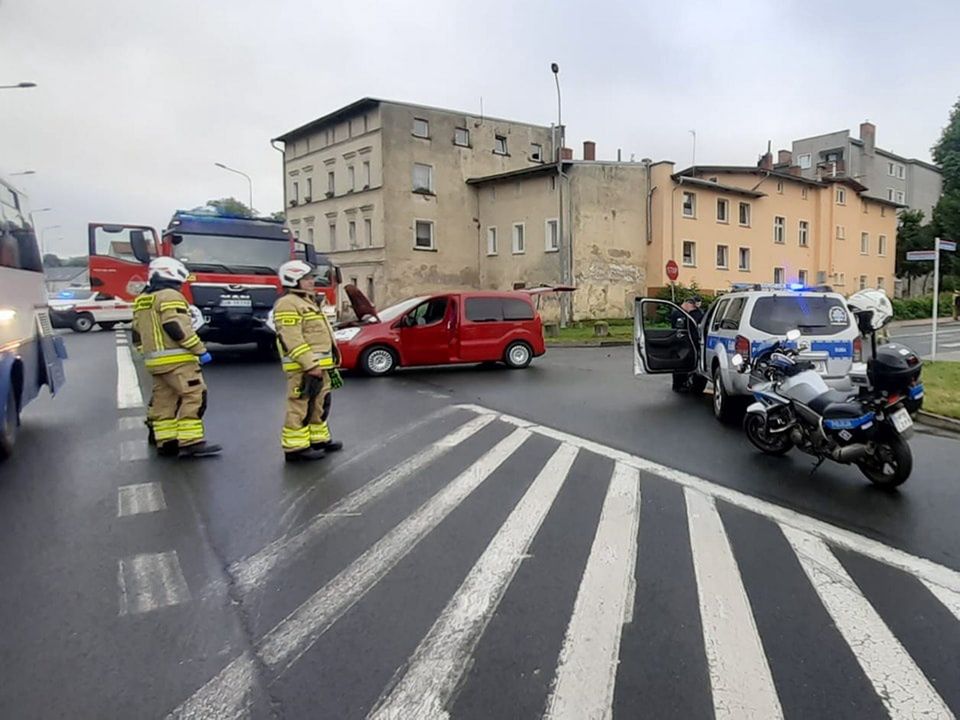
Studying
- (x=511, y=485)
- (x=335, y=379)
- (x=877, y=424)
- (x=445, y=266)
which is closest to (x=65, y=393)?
(x=335, y=379)

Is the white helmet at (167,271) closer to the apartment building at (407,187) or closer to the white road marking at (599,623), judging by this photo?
the white road marking at (599,623)

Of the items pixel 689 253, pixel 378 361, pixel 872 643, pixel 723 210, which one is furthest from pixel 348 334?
pixel 723 210

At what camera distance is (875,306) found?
29.6ft

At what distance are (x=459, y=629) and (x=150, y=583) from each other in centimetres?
185

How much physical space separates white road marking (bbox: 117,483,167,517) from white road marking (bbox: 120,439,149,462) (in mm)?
1050

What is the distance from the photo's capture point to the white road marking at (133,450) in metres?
6.82

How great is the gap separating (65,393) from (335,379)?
6.49 metres

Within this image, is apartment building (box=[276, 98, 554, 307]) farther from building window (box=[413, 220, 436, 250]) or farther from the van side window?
the van side window

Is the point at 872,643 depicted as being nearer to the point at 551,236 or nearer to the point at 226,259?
the point at 226,259

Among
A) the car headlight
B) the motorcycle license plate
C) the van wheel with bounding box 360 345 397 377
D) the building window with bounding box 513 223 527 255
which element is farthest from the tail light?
the building window with bounding box 513 223 527 255

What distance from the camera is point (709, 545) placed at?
4461mm

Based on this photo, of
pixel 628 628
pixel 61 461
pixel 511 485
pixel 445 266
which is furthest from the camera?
pixel 445 266

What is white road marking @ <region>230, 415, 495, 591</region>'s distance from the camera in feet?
13.3

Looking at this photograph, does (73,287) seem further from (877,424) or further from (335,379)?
(877,424)
